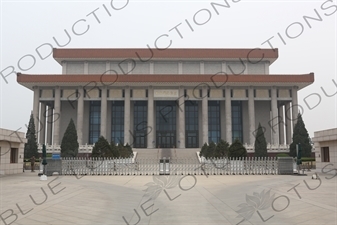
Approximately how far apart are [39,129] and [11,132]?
2970 centimetres

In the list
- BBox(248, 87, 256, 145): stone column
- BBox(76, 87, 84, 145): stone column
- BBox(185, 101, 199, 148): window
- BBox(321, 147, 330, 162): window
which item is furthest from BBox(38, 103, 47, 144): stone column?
BBox(321, 147, 330, 162): window

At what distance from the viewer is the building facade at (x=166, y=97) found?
4969cm

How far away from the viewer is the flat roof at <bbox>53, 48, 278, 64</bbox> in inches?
2175

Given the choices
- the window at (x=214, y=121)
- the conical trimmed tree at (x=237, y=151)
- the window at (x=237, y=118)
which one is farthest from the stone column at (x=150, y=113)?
the conical trimmed tree at (x=237, y=151)

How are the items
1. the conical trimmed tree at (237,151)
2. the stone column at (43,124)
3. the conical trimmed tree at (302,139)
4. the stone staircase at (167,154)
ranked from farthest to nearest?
the stone column at (43,124), the stone staircase at (167,154), the conical trimmed tree at (302,139), the conical trimmed tree at (237,151)

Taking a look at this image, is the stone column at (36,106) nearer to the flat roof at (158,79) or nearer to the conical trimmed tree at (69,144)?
the flat roof at (158,79)

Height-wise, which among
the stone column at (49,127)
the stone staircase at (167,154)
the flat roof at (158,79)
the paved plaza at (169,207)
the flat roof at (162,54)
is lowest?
the paved plaza at (169,207)

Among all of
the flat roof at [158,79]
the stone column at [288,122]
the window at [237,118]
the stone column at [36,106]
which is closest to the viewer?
the flat roof at [158,79]

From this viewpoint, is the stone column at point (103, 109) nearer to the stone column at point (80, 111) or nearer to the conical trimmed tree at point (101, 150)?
the stone column at point (80, 111)

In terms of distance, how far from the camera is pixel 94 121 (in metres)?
54.4

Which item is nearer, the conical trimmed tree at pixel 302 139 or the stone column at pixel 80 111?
the conical trimmed tree at pixel 302 139

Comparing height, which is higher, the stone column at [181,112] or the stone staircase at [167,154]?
the stone column at [181,112]

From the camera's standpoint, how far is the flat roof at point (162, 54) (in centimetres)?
5525

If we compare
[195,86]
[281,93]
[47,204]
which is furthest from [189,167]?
[281,93]
